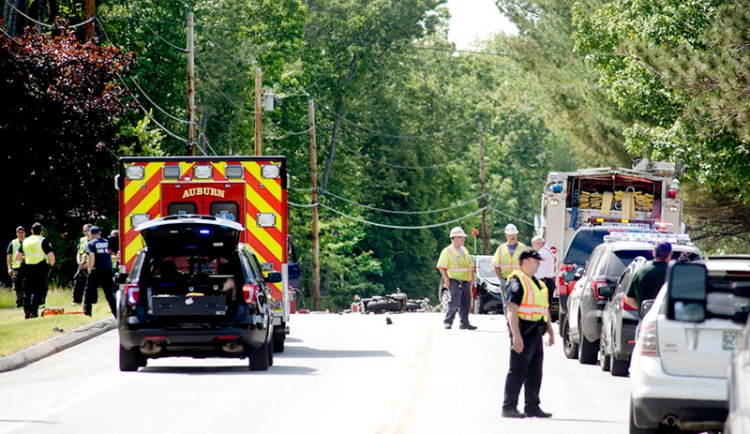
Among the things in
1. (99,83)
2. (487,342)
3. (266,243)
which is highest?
(99,83)

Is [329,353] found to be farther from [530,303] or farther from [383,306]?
[383,306]

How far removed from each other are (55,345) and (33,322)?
3.28 metres

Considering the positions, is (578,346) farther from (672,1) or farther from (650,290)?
(672,1)

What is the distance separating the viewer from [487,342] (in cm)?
2408

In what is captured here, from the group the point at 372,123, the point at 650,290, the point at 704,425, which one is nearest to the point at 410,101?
the point at 372,123

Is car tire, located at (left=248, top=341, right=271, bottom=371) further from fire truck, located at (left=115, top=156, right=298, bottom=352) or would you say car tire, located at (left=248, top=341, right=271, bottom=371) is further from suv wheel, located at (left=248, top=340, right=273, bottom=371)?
fire truck, located at (left=115, top=156, right=298, bottom=352)

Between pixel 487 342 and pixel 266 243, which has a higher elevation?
pixel 266 243

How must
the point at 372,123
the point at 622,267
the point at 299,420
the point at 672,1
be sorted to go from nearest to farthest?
1. the point at 299,420
2. the point at 622,267
3. the point at 672,1
4. the point at 372,123

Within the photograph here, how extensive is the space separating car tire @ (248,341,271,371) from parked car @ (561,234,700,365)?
411 cm

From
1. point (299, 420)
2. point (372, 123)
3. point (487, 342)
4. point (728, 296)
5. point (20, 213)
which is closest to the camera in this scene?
point (728, 296)

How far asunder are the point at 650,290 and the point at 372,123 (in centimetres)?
6261

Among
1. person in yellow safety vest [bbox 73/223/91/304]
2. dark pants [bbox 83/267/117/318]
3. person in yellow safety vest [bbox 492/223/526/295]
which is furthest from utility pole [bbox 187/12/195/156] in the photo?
person in yellow safety vest [bbox 492/223/526/295]

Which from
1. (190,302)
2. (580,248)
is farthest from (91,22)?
(190,302)

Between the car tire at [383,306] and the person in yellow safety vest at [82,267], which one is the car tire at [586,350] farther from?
the car tire at [383,306]
